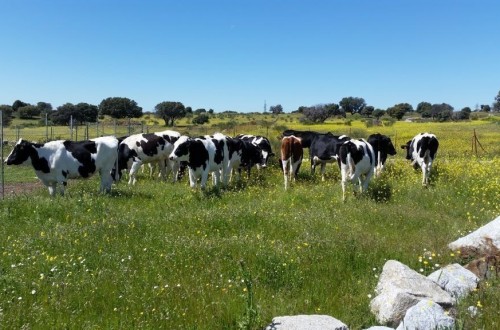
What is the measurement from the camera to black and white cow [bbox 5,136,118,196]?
534 inches

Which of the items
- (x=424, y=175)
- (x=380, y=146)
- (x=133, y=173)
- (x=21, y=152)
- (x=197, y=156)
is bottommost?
(x=133, y=173)

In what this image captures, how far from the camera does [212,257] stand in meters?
7.48

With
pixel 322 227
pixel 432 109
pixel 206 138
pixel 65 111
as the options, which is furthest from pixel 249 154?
pixel 432 109

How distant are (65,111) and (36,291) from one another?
80.8m

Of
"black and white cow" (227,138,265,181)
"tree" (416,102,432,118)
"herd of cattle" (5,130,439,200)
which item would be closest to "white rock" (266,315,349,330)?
"herd of cattle" (5,130,439,200)

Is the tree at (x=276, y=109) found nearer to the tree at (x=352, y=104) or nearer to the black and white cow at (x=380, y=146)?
the tree at (x=352, y=104)

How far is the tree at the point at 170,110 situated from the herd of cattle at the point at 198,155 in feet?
226

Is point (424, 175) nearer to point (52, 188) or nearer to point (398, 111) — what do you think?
point (52, 188)

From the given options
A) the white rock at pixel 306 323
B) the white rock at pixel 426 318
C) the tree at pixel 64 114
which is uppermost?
the tree at pixel 64 114

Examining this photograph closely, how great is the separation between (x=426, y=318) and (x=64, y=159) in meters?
12.0

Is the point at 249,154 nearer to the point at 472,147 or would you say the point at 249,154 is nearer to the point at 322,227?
the point at 322,227

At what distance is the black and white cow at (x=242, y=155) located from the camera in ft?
59.0

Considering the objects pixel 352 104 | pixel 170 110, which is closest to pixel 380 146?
pixel 170 110

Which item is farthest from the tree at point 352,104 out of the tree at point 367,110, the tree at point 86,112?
the tree at point 86,112
